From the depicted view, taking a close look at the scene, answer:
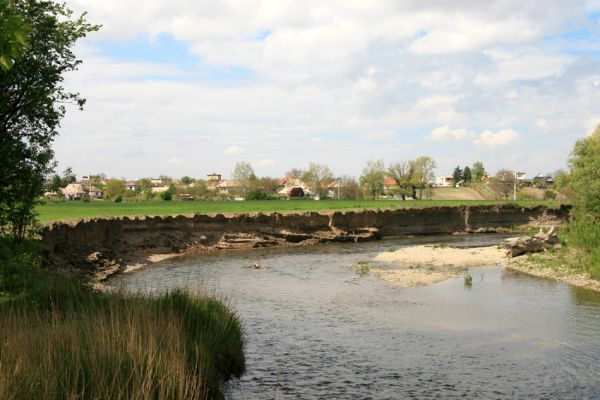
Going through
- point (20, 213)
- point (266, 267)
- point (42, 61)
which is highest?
point (42, 61)

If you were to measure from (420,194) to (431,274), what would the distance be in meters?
111

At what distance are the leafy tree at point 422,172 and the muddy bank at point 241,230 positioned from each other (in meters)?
60.7

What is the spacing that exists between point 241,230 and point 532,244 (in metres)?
25.4

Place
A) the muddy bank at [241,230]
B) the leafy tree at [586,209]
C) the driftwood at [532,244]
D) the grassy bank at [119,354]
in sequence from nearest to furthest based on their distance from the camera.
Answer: the grassy bank at [119,354]
the leafy tree at [586,209]
the muddy bank at [241,230]
the driftwood at [532,244]

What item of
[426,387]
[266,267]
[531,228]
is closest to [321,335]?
[426,387]

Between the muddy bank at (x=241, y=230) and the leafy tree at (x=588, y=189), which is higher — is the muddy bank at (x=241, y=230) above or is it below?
below

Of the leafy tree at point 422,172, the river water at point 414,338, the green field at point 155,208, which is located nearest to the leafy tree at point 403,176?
the leafy tree at point 422,172

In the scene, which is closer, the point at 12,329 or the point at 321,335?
the point at 12,329

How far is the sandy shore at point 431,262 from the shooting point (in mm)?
31672

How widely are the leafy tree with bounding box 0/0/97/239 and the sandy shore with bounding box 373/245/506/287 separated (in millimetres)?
17712

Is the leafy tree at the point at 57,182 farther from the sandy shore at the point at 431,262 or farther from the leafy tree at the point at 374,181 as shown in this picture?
the leafy tree at the point at 374,181

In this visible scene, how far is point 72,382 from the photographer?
8461mm

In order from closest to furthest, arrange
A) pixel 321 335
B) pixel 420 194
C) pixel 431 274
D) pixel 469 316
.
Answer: pixel 321 335 → pixel 469 316 → pixel 431 274 → pixel 420 194

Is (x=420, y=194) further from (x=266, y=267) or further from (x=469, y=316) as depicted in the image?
(x=469, y=316)
